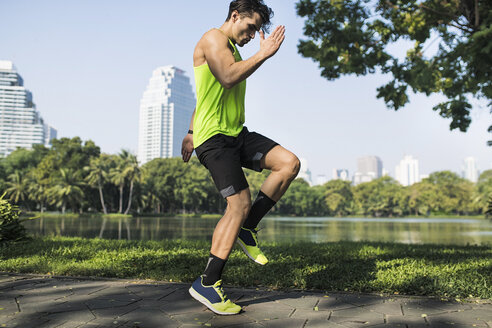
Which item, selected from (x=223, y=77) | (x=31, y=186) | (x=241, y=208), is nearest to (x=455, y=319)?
(x=241, y=208)

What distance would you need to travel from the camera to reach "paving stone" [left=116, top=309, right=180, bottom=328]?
7.00 ft

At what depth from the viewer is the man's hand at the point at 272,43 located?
238 cm

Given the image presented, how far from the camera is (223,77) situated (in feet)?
7.93

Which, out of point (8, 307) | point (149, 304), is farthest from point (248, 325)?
point (8, 307)

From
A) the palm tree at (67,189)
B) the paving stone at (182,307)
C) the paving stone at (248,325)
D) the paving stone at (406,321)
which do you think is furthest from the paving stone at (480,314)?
the palm tree at (67,189)

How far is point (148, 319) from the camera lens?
222 centimetres

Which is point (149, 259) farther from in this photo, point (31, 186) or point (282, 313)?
point (31, 186)

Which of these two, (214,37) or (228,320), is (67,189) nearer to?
(214,37)

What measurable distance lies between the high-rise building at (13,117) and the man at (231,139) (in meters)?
175

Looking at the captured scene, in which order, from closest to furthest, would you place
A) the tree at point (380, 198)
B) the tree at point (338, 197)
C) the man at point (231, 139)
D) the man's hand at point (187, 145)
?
the man at point (231, 139) → the man's hand at point (187, 145) → the tree at point (380, 198) → the tree at point (338, 197)

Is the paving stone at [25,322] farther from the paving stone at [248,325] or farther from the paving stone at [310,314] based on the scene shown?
the paving stone at [310,314]

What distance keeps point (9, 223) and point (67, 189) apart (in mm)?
44411

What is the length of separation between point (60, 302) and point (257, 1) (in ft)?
8.01

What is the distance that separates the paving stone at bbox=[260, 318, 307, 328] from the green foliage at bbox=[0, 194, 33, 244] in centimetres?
517
